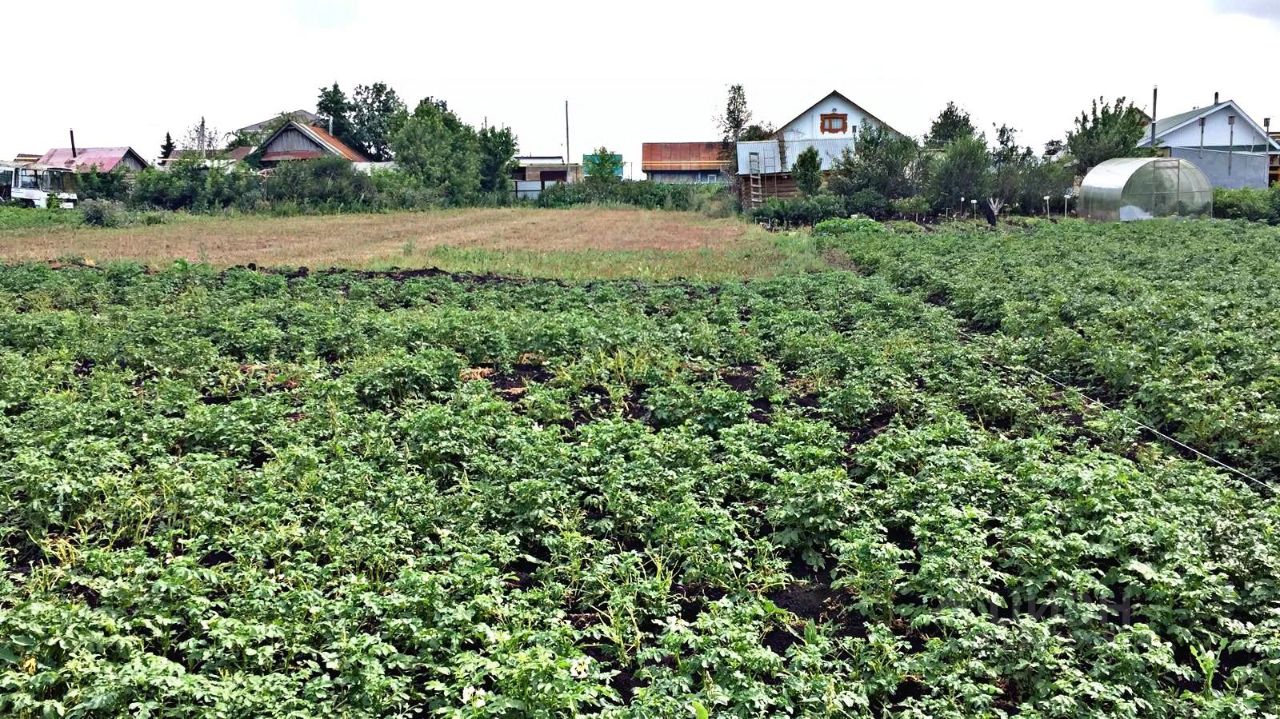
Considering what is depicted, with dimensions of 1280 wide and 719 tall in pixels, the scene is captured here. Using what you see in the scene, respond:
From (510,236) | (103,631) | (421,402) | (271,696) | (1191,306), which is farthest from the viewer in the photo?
(510,236)

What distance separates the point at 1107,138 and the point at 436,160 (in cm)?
3371

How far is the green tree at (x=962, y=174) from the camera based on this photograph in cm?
4028

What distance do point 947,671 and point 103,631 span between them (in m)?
4.26

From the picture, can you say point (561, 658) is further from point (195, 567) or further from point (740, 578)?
point (195, 567)

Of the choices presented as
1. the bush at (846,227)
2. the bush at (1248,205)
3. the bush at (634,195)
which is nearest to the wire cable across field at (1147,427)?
the bush at (846,227)

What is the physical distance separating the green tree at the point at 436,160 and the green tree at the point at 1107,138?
102 feet

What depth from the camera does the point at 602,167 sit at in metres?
67.1

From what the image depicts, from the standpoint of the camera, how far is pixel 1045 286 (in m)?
16.2

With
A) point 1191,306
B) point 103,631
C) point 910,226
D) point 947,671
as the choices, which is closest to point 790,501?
point 947,671

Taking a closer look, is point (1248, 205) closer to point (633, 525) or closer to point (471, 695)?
point (633, 525)

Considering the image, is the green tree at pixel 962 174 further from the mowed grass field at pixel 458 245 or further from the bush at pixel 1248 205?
the mowed grass field at pixel 458 245

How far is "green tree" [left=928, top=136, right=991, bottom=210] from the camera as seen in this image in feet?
132

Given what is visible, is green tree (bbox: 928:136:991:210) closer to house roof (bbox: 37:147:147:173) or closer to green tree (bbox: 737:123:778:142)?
green tree (bbox: 737:123:778:142)

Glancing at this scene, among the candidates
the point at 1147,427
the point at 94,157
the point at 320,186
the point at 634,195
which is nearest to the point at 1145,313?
the point at 1147,427
